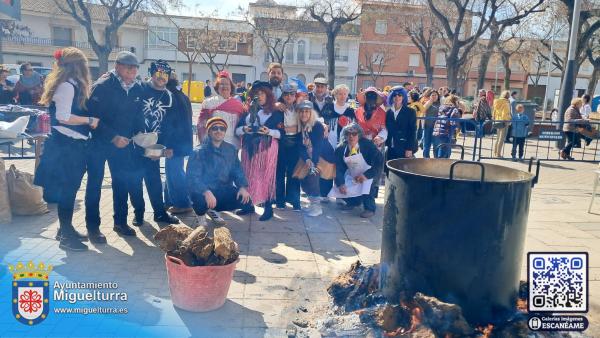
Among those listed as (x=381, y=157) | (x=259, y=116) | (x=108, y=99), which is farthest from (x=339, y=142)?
(x=108, y=99)

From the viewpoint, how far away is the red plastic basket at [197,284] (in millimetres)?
3641

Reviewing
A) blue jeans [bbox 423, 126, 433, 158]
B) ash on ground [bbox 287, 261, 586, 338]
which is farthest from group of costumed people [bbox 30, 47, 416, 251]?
blue jeans [bbox 423, 126, 433, 158]

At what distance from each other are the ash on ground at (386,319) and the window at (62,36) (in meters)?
54.2

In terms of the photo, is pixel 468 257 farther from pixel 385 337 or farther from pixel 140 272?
pixel 140 272

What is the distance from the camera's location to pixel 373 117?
716 cm

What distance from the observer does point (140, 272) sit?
448cm

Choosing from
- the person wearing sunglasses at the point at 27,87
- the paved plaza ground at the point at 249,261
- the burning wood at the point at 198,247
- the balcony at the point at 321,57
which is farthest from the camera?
the balcony at the point at 321,57

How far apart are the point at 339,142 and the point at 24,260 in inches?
166

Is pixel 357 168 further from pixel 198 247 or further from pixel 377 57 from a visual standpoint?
pixel 377 57

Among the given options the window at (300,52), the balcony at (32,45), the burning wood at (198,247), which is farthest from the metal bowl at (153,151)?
the window at (300,52)

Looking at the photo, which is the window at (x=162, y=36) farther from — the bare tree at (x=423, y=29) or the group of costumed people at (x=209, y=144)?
the group of costumed people at (x=209, y=144)

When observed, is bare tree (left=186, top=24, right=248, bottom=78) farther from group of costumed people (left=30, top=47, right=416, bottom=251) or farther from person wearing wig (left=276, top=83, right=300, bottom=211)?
person wearing wig (left=276, top=83, right=300, bottom=211)

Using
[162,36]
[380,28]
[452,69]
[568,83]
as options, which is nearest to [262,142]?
[568,83]

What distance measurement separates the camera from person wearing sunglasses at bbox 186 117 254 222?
5594 mm
